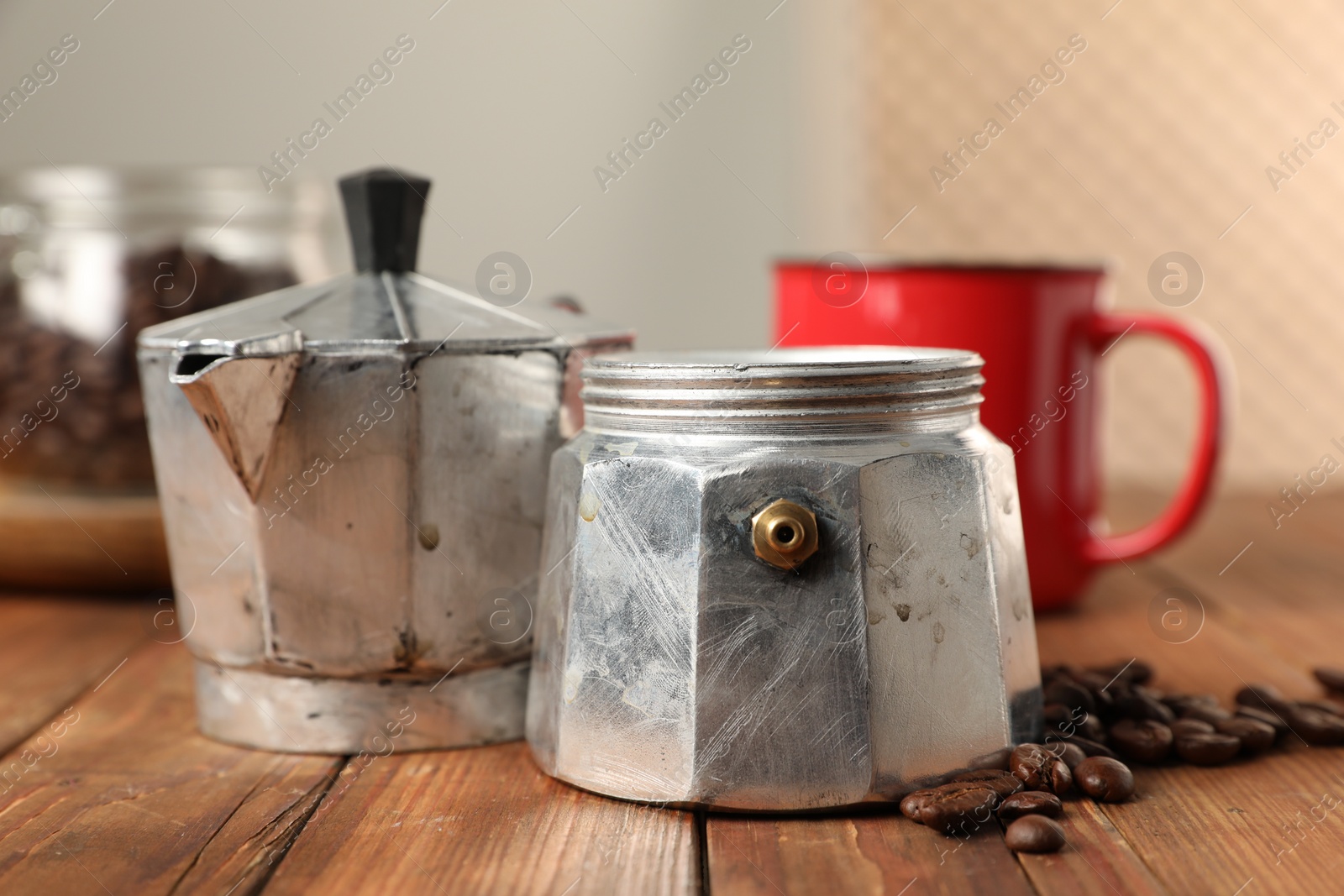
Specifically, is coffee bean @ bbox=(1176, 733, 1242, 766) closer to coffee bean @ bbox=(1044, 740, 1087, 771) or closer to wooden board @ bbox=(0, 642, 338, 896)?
coffee bean @ bbox=(1044, 740, 1087, 771)

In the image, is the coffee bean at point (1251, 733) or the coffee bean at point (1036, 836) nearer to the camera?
the coffee bean at point (1036, 836)

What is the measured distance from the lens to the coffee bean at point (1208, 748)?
Result: 1.85 ft

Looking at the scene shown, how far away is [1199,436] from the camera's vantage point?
84 centimetres

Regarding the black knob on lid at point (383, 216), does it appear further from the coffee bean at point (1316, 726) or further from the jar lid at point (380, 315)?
the coffee bean at point (1316, 726)

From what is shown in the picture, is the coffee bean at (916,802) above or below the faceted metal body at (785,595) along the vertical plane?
below

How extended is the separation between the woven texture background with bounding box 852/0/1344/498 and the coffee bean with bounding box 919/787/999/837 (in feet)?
3.28

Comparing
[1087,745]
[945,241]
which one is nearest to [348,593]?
[1087,745]

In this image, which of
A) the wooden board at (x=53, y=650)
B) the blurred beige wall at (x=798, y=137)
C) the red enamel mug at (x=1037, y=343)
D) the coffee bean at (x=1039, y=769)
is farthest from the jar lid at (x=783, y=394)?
the blurred beige wall at (x=798, y=137)

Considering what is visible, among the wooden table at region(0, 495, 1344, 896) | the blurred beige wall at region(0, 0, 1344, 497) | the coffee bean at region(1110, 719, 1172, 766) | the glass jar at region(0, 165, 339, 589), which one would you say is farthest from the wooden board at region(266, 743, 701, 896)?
the blurred beige wall at region(0, 0, 1344, 497)

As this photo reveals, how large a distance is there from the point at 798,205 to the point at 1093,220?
15.0 inches

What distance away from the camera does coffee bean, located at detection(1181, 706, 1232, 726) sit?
599 millimetres

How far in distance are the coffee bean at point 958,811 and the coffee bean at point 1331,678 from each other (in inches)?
11.5

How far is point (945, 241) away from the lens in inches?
57.8

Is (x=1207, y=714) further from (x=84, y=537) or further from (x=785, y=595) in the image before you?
(x=84, y=537)
